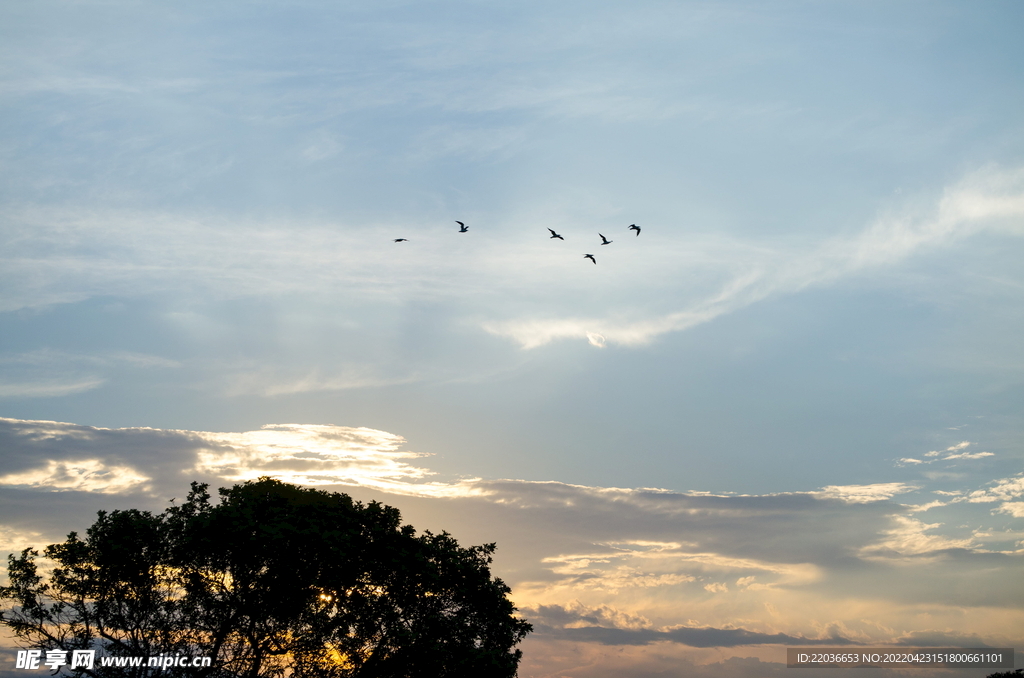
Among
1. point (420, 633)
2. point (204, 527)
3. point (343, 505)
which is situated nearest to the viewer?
point (204, 527)

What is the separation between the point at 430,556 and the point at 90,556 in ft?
55.1

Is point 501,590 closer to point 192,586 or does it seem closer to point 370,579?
point 370,579

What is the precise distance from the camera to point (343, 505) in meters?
40.1

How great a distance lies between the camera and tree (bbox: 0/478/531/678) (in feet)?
116

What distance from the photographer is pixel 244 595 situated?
35469 millimetres

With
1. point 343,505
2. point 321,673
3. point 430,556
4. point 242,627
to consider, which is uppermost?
point 343,505

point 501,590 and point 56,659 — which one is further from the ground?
point 501,590

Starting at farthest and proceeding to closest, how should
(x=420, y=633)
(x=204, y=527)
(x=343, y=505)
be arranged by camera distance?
(x=343, y=505)
(x=420, y=633)
(x=204, y=527)

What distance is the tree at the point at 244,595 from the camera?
35406 millimetres

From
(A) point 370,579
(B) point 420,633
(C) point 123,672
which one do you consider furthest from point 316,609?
(C) point 123,672

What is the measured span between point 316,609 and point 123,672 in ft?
30.8

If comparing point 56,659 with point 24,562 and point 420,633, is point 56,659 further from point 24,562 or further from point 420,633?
point 420,633

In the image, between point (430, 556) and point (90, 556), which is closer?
point (90, 556)

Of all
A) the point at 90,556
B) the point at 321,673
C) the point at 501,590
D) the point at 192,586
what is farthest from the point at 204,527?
the point at 501,590
